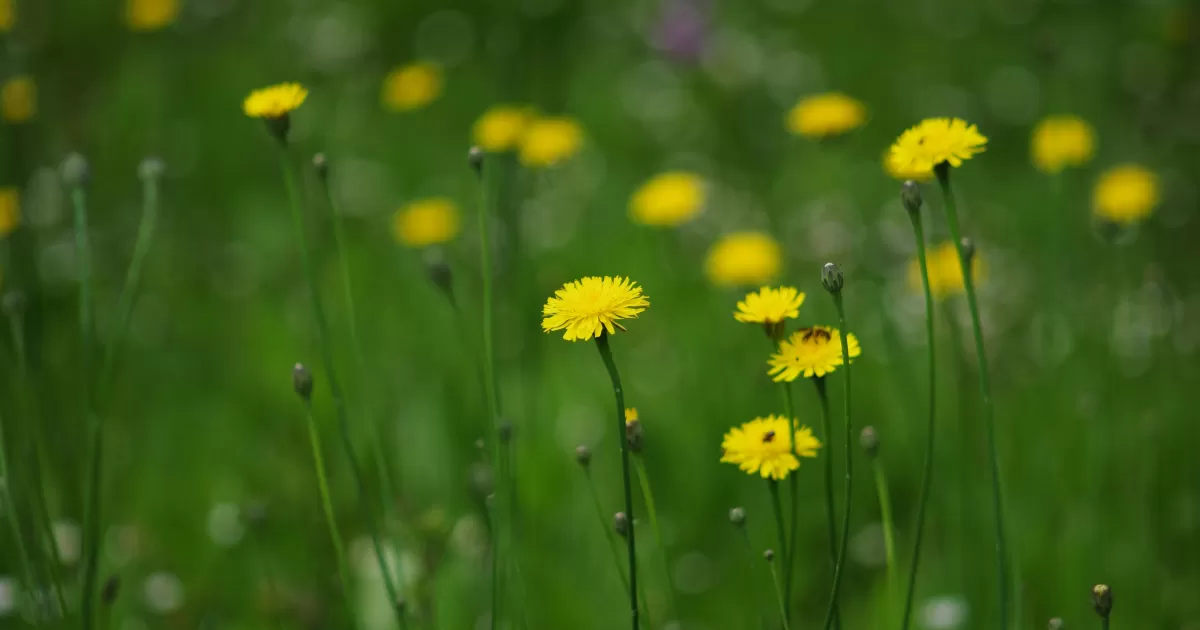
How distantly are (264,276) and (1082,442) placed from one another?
2.01 metres

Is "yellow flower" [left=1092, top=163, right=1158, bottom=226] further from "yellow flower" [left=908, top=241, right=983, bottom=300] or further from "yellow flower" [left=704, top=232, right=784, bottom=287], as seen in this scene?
"yellow flower" [left=704, top=232, right=784, bottom=287]

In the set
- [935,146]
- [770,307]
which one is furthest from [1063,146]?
[770,307]

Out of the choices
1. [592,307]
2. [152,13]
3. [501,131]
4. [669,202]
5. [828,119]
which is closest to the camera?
[592,307]

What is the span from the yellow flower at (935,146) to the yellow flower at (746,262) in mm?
797

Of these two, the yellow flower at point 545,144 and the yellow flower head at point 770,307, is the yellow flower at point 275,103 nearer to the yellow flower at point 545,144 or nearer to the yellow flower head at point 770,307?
the yellow flower head at point 770,307

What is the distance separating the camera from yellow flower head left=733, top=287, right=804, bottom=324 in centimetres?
91

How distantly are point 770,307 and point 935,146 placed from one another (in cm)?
22

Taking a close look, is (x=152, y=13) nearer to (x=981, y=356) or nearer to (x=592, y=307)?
(x=592, y=307)

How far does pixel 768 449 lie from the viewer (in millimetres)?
934

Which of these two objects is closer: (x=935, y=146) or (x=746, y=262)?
(x=935, y=146)

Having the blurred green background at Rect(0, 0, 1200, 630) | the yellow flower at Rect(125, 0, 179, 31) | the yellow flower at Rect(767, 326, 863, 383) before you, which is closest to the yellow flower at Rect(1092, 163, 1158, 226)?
the blurred green background at Rect(0, 0, 1200, 630)

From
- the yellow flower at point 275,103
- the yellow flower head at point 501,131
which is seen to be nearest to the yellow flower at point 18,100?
the yellow flower head at point 501,131

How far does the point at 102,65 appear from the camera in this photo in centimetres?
365

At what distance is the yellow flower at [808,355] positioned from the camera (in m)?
0.89
